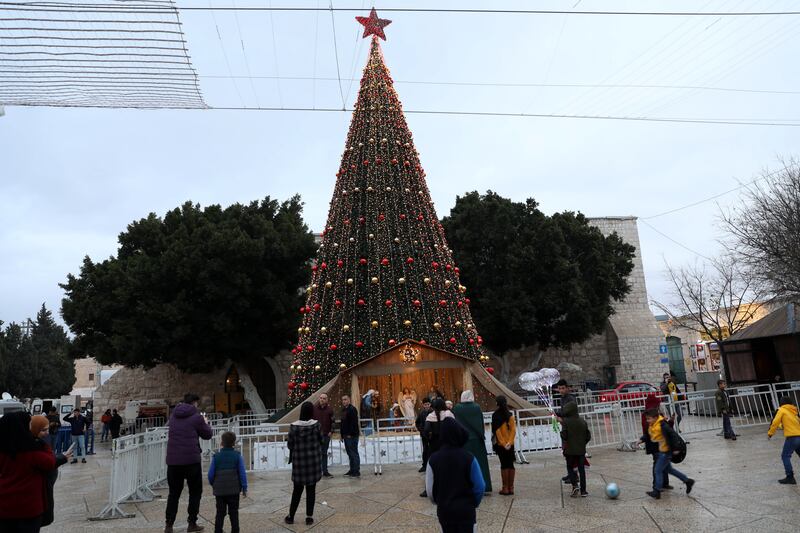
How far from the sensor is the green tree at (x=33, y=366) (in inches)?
1714

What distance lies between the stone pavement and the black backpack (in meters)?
0.49

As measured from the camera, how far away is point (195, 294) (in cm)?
2120

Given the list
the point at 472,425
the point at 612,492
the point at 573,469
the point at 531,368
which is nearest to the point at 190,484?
the point at 472,425

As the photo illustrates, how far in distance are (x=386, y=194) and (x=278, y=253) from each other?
365 inches

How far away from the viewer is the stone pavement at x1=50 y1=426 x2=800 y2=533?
5664mm

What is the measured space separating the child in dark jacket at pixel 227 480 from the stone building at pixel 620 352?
2138 cm

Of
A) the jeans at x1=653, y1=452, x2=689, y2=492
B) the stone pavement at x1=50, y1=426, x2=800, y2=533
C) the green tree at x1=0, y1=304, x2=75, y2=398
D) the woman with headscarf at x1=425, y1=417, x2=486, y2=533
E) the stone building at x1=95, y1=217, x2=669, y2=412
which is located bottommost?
the stone pavement at x1=50, y1=426, x2=800, y2=533

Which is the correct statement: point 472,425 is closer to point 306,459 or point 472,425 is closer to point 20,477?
point 306,459

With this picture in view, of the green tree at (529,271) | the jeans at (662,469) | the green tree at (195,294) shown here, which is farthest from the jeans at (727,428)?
the green tree at (195,294)

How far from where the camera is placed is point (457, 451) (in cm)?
388

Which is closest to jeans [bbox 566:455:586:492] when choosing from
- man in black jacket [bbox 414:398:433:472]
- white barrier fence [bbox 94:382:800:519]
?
white barrier fence [bbox 94:382:800:519]

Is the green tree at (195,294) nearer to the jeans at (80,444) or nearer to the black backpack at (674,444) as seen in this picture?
the jeans at (80,444)

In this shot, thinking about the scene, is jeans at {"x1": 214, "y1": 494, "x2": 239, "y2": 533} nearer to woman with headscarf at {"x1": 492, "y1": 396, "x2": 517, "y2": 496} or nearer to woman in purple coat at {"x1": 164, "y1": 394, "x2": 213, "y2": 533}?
woman in purple coat at {"x1": 164, "y1": 394, "x2": 213, "y2": 533}

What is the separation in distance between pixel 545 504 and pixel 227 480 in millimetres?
3796
